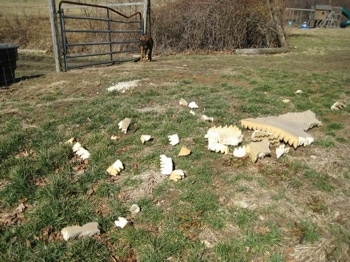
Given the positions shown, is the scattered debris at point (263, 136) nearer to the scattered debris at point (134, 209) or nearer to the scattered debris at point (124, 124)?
the scattered debris at point (124, 124)

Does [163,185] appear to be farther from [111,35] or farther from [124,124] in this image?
[111,35]

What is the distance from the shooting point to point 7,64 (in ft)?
19.7

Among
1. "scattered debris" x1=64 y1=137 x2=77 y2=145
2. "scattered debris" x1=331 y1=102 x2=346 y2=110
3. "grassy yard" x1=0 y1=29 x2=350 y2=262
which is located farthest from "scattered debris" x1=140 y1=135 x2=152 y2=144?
"scattered debris" x1=331 y1=102 x2=346 y2=110

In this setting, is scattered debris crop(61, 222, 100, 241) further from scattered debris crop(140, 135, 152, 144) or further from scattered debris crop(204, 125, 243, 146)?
scattered debris crop(204, 125, 243, 146)

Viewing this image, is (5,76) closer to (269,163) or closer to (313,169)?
(269,163)

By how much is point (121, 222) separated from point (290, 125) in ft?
7.87

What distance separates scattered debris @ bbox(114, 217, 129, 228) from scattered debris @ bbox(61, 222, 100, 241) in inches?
5.6

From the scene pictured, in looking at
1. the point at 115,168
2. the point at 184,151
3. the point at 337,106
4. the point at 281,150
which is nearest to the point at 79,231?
the point at 115,168

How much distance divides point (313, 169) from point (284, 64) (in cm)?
608

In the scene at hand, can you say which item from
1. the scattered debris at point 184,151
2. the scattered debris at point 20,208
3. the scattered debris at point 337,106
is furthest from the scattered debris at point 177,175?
the scattered debris at point 337,106

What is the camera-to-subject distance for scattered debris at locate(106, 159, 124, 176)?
2865 millimetres

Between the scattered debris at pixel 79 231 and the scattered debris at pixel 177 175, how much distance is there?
81 centimetres

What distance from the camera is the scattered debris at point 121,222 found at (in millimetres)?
2275

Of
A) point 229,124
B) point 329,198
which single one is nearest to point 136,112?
point 229,124
